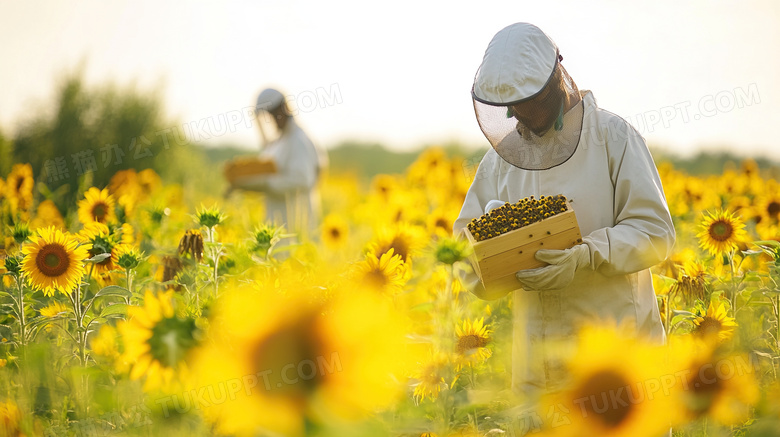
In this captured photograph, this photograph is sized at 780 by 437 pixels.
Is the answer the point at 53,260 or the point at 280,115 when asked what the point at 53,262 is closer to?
the point at 53,260

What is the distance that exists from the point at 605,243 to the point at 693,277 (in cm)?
106

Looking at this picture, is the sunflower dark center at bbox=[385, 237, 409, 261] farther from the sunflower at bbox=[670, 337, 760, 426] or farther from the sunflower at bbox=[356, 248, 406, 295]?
the sunflower at bbox=[670, 337, 760, 426]

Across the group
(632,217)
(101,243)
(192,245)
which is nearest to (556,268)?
(632,217)

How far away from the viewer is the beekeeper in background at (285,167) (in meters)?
5.18

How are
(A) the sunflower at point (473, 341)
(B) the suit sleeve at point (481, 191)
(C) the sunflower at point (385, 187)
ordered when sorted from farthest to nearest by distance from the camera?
1. (C) the sunflower at point (385, 187)
2. (A) the sunflower at point (473, 341)
3. (B) the suit sleeve at point (481, 191)

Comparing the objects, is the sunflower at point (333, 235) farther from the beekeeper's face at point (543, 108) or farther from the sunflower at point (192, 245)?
the beekeeper's face at point (543, 108)

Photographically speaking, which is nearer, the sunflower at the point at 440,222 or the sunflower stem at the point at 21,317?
the sunflower stem at the point at 21,317

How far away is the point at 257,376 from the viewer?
1.55 ft

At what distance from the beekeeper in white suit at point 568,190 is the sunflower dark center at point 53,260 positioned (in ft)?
4.58

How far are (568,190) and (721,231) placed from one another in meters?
1.37

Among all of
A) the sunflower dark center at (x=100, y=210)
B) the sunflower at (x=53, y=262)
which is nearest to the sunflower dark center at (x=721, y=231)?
the sunflower at (x=53, y=262)

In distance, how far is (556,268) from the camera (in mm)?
1747

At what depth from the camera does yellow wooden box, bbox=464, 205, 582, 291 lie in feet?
5.74

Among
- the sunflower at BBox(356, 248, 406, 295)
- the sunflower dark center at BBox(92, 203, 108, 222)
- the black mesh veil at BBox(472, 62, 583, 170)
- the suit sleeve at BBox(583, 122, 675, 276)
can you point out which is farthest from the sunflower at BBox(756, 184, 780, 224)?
the sunflower dark center at BBox(92, 203, 108, 222)
